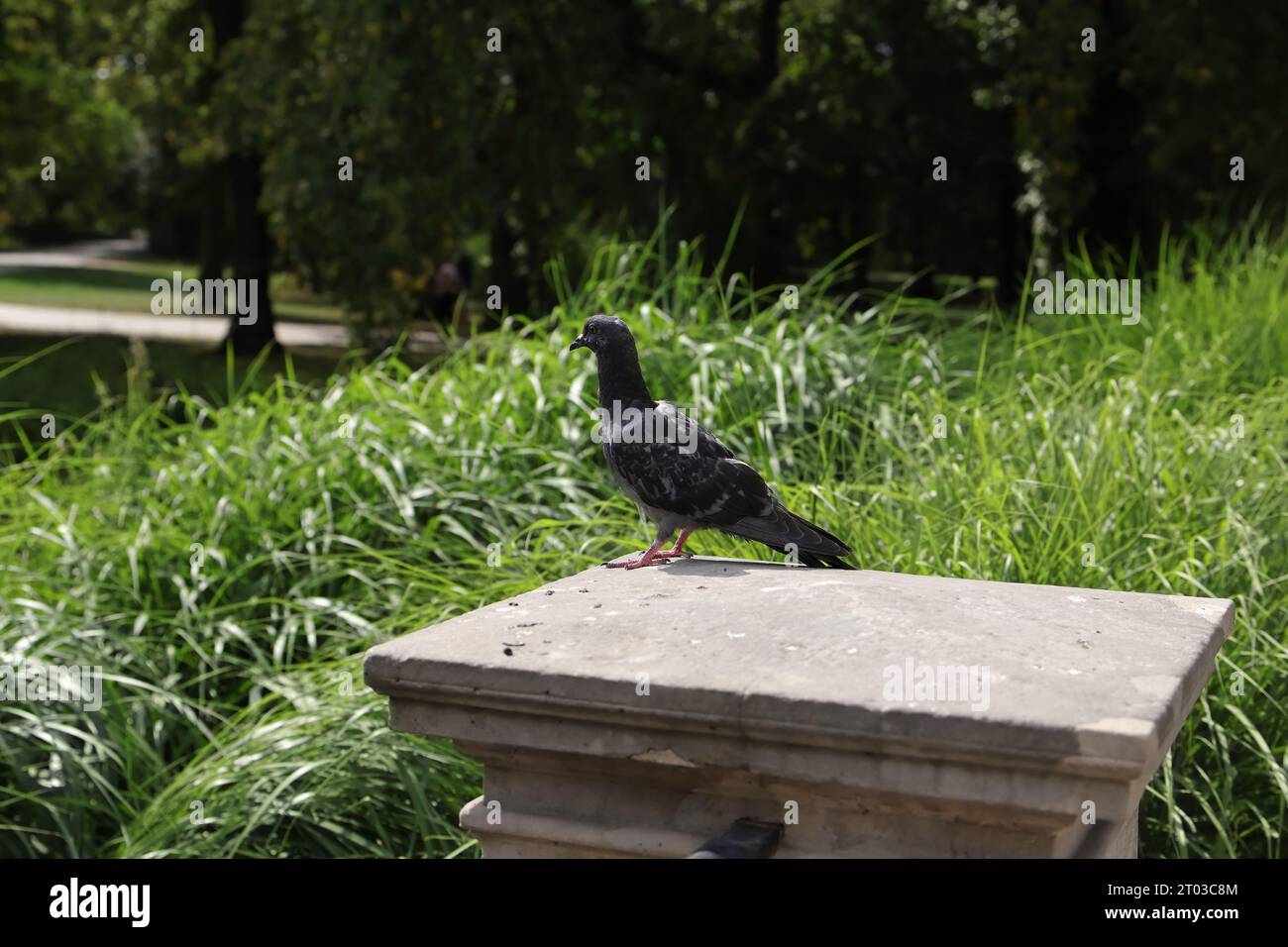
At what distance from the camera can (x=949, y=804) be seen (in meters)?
1.63

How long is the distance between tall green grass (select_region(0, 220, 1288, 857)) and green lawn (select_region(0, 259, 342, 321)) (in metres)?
18.5

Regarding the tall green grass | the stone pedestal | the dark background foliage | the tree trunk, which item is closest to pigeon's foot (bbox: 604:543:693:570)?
the stone pedestal

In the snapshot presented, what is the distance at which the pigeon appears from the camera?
284 centimetres

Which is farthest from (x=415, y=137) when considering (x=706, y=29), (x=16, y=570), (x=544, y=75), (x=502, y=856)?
(x=502, y=856)

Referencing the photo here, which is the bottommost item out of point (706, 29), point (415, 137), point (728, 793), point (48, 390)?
point (48, 390)

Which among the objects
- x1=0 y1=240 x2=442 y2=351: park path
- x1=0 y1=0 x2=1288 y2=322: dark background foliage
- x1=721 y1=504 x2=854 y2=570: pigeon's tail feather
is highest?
x1=0 y1=0 x2=1288 y2=322: dark background foliage

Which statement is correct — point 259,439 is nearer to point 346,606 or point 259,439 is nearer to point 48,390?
point 346,606

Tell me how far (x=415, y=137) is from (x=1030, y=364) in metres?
6.67

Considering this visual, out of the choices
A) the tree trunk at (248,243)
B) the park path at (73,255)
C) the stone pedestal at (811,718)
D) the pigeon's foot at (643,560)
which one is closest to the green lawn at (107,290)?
the park path at (73,255)

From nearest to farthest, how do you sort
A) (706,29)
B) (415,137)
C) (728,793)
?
(728,793), (415,137), (706,29)

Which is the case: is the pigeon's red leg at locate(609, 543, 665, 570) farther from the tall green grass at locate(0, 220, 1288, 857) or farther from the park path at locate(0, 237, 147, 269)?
the park path at locate(0, 237, 147, 269)

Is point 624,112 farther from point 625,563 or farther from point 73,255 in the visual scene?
point 73,255

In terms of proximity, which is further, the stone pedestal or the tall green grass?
the tall green grass

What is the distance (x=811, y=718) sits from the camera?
5.32 feet
